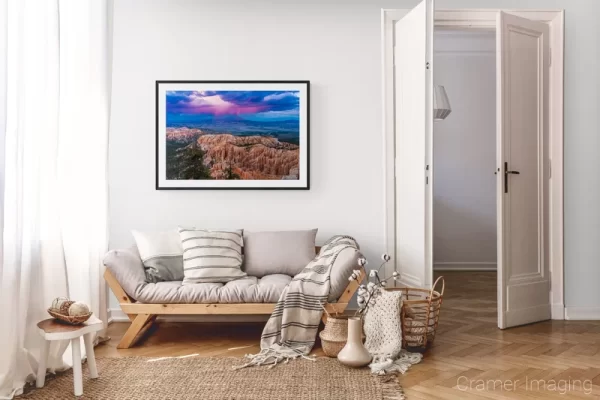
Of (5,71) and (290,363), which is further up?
(5,71)

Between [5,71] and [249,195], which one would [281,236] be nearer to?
[249,195]

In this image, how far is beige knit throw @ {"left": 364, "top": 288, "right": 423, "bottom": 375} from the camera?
3.37 meters

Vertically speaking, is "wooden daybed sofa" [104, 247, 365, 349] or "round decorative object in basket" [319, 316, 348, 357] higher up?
"wooden daybed sofa" [104, 247, 365, 349]

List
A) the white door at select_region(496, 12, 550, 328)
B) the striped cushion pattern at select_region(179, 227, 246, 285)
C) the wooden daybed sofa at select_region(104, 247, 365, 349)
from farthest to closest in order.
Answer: the white door at select_region(496, 12, 550, 328)
the striped cushion pattern at select_region(179, 227, 246, 285)
the wooden daybed sofa at select_region(104, 247, 365, 349)

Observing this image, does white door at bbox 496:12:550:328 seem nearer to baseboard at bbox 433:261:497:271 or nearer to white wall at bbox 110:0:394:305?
white wall at bbox 110:0:394:305

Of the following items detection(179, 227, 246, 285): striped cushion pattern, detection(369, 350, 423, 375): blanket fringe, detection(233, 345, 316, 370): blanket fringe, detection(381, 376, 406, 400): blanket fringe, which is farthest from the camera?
detection(179, 227, 246, 285): striped cushion pattern

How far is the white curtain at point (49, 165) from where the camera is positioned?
2832 millimetres

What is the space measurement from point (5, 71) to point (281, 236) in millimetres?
2151

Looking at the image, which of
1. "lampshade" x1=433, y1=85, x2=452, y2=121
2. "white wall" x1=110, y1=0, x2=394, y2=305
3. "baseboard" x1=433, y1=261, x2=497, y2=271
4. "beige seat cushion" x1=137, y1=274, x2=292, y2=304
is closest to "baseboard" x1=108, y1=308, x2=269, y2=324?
"white wall" x1=110, y1=0, x2=394, y2=305

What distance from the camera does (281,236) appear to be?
14.0ft

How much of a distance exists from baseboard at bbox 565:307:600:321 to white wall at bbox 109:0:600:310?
→ 0.05 metres

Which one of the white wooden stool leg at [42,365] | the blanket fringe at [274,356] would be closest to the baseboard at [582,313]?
the blanket fringe at [274,356]

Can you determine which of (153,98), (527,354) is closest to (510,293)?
A: (527,354)

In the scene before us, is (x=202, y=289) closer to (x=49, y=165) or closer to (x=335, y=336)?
(x=335, y=336)
